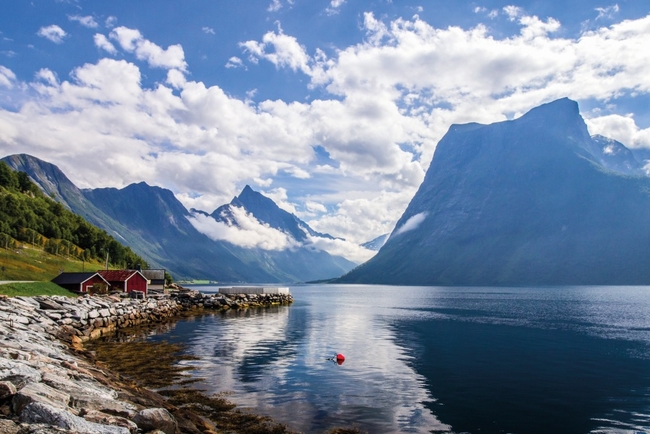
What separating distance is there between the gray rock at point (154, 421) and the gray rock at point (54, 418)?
2.60 metres

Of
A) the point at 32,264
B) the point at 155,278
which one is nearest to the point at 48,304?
the point at 155,278

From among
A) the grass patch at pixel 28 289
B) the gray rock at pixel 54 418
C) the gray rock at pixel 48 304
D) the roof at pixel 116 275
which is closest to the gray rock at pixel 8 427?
the gray rock at pixel 54 418

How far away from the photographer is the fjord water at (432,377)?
2661cm

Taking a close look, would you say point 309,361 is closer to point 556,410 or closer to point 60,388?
point 556,410

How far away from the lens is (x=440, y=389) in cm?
3394

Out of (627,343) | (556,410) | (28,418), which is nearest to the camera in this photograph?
(28,418)

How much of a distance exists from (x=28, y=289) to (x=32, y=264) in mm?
76229

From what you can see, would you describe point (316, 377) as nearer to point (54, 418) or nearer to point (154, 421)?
point (154, 421)

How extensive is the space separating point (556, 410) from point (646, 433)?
5022mm

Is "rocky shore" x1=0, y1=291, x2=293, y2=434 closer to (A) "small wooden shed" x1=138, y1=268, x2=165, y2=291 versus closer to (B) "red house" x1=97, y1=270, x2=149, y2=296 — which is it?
(B) "red house" x1=97, y1=270, x2=149, y2=296

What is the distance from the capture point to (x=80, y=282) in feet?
292

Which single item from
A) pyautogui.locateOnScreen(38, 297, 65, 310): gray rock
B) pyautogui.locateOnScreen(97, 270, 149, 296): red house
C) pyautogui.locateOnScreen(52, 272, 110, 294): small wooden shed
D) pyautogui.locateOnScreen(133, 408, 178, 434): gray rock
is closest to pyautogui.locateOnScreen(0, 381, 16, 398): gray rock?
pyautogui.locateOnScreen(133, 408, 178, 434): gray rock

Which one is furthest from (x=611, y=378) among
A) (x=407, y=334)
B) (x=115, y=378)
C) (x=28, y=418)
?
(x=28, y=418)

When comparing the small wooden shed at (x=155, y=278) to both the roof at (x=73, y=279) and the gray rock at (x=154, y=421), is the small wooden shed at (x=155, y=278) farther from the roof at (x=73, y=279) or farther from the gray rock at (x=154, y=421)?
the gray rock at (x=154, y=421)
